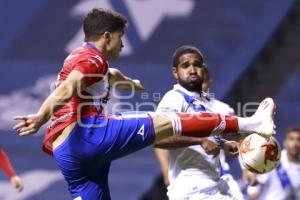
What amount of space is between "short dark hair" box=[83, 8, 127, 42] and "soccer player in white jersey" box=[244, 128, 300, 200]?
3575mm

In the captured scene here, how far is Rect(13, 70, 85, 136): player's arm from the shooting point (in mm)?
4590

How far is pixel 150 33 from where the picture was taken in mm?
9734

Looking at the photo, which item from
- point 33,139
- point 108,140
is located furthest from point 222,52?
point 108,140

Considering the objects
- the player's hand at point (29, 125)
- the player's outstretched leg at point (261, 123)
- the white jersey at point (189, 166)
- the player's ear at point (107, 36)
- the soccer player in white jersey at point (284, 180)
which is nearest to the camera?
the player's hand at point (29, 125)

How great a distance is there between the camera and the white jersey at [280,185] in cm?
851

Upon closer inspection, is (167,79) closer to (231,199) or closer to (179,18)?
(179,18)

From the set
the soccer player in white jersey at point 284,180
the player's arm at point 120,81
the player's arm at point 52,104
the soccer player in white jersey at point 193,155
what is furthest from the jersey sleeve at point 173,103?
the soccer player in white jersey at point 284,180

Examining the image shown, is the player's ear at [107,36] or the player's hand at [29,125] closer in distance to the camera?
the player's hand at [29,125]

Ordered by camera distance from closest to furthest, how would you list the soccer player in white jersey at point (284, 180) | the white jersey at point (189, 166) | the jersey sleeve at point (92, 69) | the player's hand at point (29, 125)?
the player's hand at point (29, 125) → the jersey sleeve at point (92, 69) → the white jersey at point (189, 166) → the soccer player in white jersey at point (284, 180)

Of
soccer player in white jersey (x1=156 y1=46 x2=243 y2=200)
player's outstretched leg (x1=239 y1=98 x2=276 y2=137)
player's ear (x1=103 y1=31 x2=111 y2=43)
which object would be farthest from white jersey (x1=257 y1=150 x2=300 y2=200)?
player's ear (x1=103 y1=31 x2=111 y2=43)

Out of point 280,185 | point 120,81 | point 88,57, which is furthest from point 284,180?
point 88,57

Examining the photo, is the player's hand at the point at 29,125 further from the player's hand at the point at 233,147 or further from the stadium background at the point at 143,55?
the stadium background at the point at 143,55

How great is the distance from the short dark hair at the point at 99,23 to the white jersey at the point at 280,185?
144 inches

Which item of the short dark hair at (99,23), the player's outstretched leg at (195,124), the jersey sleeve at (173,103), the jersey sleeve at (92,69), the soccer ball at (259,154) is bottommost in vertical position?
the soccer ball at (259,154)
